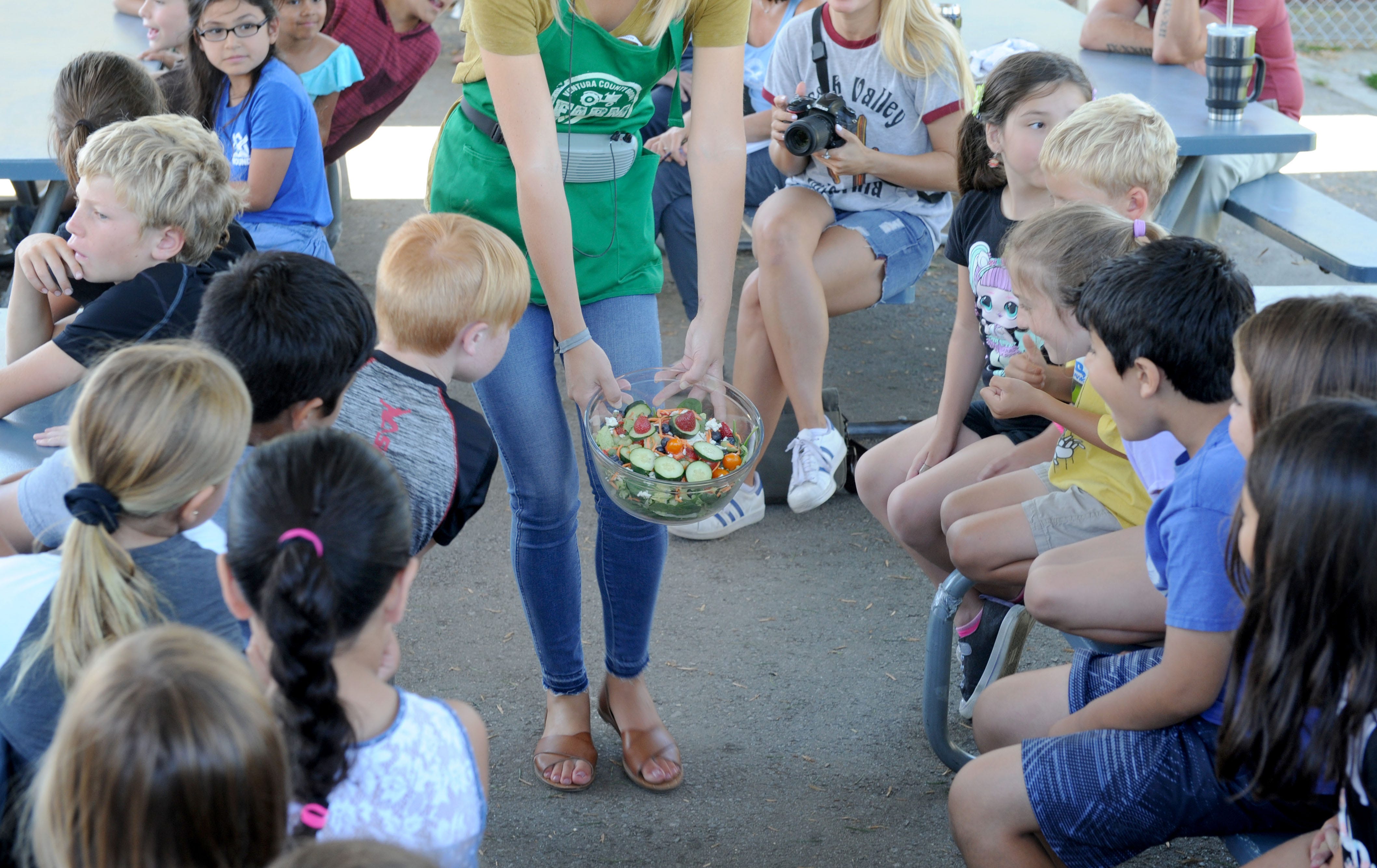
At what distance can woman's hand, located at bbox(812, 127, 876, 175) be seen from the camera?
3.01m

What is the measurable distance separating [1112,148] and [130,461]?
1890 millimetres

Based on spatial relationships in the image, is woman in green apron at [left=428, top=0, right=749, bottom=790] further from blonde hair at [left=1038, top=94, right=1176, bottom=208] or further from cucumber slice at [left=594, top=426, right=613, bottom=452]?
blonde hair at [left=1038, top=94, right=1176, bottom=208]

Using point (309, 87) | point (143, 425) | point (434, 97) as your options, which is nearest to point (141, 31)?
point (309, 87)

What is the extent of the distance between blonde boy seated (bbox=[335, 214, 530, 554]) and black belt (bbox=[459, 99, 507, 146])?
189mm

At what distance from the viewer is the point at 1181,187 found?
3391 millimetres

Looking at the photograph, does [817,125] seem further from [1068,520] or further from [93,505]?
[93,505]

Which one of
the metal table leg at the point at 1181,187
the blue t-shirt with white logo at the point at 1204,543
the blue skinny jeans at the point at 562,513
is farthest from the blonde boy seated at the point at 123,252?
the metal table leg at the point at 1181,187

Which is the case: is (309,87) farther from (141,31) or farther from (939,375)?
(939,375)

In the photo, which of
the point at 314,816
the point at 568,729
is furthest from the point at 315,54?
the point at 314,816

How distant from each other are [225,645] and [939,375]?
3.27 metres

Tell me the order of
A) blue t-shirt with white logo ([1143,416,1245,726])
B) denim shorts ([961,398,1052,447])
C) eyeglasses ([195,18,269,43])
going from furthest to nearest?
eyeglasses ([195,18,269,43])
denim shorts ([961,398,1052,447])
blue t-shirt with white logo ([1143,416,1245,726])

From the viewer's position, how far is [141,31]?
4262 millimetres

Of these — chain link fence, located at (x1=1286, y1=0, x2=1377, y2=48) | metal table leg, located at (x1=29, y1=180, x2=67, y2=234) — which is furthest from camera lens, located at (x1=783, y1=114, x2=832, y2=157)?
chain link fence, located at (x1=1286, y1=0, x2=1377, y2=48)

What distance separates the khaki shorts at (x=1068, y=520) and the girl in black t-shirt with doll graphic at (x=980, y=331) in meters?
0.24
